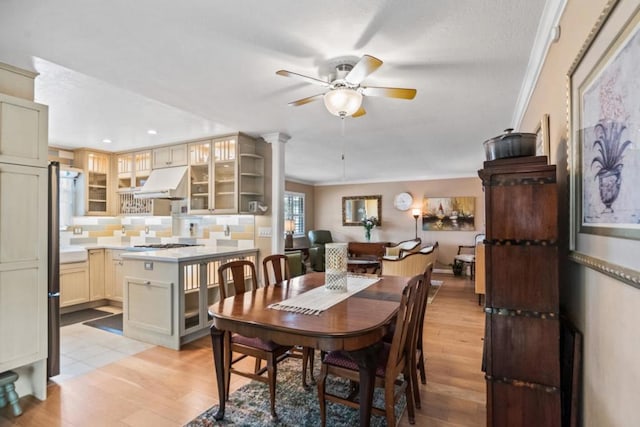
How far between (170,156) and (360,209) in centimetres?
532

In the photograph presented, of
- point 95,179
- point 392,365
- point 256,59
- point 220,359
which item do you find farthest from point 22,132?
point 95,179

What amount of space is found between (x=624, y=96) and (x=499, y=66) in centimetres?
165

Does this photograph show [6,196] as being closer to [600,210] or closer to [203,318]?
[203,318]

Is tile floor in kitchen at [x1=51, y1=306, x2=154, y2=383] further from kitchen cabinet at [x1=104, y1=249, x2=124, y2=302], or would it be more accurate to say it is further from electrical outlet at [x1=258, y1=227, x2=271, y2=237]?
electrical outlet at [x1=258, y1=227, x2=271, y2=237]

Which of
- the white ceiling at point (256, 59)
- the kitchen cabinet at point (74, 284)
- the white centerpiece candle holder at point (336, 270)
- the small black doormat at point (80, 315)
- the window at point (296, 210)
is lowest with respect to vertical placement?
the small black doormat at point (80, 315)

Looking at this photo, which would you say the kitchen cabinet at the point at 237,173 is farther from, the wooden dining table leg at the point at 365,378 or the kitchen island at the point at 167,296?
the wooden dining table leg at the point at 365,378

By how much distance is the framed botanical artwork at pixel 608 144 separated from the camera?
0.91 metres

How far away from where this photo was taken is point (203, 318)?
3.53 meters

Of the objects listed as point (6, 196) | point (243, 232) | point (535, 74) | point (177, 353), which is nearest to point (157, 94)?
point (6, 196)

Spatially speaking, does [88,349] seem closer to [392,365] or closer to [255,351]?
[255,351]

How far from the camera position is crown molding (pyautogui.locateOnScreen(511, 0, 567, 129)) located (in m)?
1.66

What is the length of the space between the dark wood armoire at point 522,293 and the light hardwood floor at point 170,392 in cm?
83

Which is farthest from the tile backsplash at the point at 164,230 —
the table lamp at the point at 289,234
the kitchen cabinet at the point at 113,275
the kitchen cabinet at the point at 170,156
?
the table lamp at the point at 289,234

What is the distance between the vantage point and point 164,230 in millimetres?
5219
